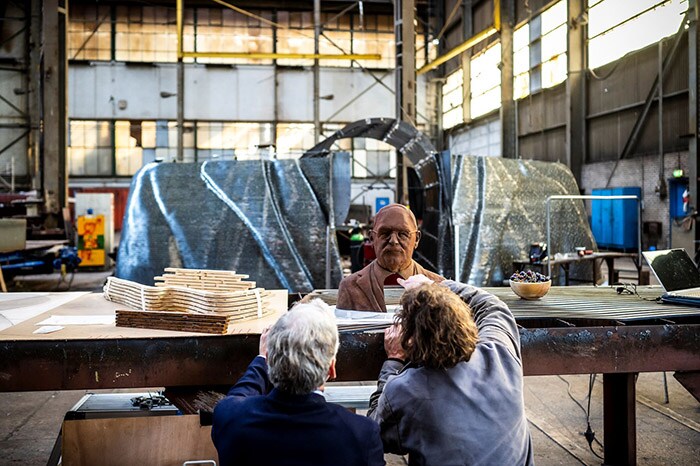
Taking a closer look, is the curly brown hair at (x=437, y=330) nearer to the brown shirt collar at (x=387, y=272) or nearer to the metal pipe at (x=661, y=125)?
the brown shirt collar at (x=387, y=272)

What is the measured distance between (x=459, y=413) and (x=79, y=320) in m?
1.79

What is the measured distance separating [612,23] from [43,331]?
1534 cm

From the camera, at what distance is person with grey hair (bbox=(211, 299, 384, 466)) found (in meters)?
1.72

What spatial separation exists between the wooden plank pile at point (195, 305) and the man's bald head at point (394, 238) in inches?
25.6

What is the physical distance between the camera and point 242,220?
25.0 ft

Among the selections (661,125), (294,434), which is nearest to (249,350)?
(294,434)

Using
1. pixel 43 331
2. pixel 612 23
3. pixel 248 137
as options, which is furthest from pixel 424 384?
pixel 248 137

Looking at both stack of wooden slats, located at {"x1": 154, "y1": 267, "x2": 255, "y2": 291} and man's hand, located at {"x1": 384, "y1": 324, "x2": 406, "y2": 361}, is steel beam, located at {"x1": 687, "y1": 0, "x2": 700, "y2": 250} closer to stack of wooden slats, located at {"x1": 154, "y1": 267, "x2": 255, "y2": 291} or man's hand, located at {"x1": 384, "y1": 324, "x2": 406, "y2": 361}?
stack of wooden slats, located at {"x1": 154, "y1": 267, "x2": 255, "y2": 291}

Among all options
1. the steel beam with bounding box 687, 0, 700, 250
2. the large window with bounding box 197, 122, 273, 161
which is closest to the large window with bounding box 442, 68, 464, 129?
the large window with bounding box 197, 122, 273, 161

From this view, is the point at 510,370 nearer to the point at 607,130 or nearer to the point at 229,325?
the point at 229,325

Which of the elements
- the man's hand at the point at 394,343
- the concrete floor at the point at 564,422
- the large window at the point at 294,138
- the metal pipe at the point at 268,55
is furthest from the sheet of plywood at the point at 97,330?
the large window at the point at 294,138

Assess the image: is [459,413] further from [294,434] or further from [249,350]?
[249,350]

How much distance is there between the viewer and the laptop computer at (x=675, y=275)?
10.2ft

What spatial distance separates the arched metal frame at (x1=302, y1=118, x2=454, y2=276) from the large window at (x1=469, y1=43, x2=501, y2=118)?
11334 mm
